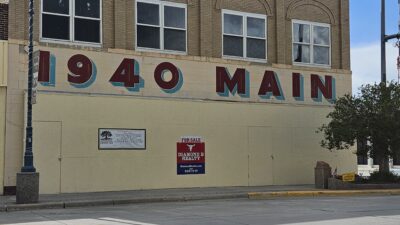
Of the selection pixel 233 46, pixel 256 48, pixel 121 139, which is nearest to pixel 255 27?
pixel 256 48

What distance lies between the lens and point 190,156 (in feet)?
73.1

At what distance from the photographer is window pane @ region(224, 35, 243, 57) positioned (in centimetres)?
2353

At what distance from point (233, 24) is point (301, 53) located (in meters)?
3.48

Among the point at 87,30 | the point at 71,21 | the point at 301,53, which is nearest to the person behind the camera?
the point at 71,21

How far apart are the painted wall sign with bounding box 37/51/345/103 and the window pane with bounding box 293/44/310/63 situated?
68 cm

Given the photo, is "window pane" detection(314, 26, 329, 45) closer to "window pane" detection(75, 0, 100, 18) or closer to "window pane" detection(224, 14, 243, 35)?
"window pane" detection(224, 14, 243, 35)

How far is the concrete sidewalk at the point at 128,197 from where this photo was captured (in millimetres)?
16562

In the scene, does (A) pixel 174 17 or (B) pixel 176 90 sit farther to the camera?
(A) pixel 174 17

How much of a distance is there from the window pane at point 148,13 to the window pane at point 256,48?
4.08 m

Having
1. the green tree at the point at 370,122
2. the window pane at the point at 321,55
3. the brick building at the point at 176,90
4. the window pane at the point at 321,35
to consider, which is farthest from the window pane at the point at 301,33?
the green tree at the point at 370,122

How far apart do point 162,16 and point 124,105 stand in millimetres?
3869

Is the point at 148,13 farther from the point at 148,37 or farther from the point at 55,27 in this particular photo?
the point at 55,27

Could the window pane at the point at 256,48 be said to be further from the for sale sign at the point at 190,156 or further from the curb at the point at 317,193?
the curb at the point at 317,193

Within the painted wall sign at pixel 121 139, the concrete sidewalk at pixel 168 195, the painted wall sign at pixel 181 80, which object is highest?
the painted wall sign at pixel 181 80
